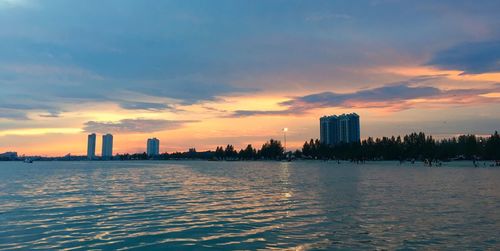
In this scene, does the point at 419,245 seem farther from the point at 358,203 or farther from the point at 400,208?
the point at 358,203

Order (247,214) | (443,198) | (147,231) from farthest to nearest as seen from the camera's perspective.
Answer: (443,198) < (247,214) < (147,231)

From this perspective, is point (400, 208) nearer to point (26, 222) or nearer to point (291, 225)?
point (291, 225)

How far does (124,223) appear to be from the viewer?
27.7 m

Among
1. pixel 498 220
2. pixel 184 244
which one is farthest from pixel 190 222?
pixel 498 220

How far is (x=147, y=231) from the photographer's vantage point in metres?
24.7

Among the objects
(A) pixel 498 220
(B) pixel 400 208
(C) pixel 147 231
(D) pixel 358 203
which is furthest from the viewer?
(D) pixel 358 203

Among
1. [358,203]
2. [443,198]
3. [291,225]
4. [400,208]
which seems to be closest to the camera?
[291,225]

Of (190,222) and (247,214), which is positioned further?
(247,214)

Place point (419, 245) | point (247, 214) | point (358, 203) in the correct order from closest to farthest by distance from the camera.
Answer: point (419, 245), point (247, 214), point (358, 203)

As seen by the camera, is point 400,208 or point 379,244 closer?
point 379,244

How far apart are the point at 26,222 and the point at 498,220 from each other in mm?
35181

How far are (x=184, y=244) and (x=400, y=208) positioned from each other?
2184 cm

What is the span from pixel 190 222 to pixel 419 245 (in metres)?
15.3

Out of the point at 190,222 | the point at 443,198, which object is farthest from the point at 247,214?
the point at 443,198
